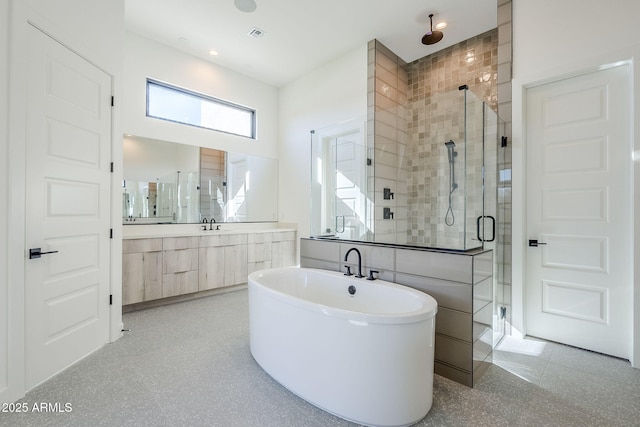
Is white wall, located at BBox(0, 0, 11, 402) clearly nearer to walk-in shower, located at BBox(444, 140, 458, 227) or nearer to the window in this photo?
the window

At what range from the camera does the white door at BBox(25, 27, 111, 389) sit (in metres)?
1.91

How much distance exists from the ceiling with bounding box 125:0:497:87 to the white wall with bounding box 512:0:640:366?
2.36 feet

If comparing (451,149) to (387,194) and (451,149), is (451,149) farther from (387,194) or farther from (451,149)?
(387,194)

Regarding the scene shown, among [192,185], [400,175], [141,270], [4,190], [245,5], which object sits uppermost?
[245,5]

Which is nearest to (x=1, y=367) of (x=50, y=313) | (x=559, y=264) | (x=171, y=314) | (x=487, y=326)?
(x=50, y=313)

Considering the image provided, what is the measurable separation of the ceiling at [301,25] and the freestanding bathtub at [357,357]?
10.1 feet

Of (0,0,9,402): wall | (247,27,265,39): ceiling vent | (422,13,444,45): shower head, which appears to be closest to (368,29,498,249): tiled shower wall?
(422,13,444,45): shower head

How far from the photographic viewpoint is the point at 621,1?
2.22 meters

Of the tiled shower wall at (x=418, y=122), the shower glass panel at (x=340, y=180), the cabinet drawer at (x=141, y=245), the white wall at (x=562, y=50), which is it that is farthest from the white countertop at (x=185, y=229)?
the white wall at (x=562, y=50)

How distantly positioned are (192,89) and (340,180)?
2563 mm

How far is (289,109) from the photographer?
496cm

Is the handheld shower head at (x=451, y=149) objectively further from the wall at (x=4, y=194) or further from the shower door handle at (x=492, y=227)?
the wall at (x=4, y=194)

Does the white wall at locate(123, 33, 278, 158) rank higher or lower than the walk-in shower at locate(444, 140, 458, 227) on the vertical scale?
higher

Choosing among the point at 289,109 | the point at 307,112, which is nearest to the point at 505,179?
the point at 307,112
